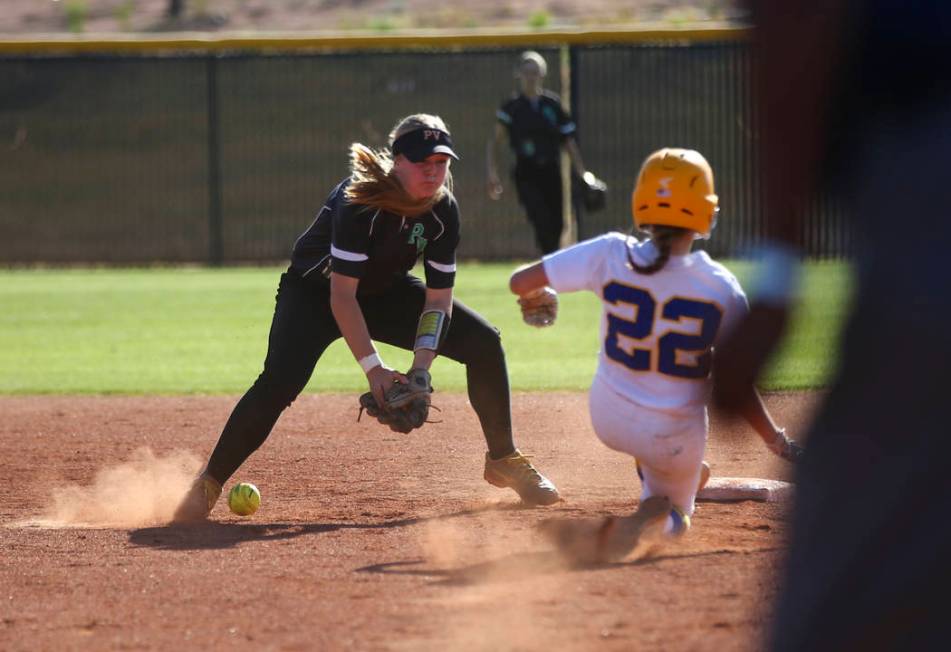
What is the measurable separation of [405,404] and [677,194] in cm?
153

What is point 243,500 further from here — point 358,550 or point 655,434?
point 655,434

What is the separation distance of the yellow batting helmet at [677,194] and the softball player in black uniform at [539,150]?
10.6 meters

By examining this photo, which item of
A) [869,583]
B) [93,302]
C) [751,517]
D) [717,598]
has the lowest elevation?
[93,302]

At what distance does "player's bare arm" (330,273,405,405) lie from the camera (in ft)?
17.6

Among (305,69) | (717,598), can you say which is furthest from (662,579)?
(305,69)

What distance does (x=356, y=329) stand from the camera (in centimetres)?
539

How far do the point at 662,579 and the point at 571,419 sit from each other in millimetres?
3808

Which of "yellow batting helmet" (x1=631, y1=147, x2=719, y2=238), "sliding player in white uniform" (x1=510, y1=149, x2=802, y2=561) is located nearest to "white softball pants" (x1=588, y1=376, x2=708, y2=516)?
"sliding player in white uniform" (x1=510, y1=149, x2=802, y2=561)

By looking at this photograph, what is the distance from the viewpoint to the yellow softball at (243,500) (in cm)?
579

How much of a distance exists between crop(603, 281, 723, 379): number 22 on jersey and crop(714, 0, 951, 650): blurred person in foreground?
7.30 feet

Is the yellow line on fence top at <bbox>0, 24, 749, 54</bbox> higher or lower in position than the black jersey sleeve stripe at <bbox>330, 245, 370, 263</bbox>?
lower

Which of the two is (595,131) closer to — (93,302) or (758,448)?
(93,302)

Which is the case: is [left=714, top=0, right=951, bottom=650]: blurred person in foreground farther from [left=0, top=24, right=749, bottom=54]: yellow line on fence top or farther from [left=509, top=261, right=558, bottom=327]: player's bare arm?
[left=0, top=24, right=749, bottom=54]: yellow line on fence top

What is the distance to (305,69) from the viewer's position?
77.0ft
